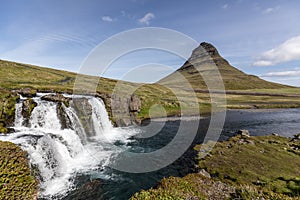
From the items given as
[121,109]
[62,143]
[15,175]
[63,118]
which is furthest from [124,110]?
[15,175]

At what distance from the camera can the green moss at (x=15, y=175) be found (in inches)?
564

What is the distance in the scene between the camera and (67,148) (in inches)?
1119

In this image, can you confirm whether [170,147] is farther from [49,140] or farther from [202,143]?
[49,140]

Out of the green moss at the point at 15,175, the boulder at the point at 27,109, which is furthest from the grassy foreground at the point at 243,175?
the boulder at the point at 27,109

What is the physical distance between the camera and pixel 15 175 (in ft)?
53.9

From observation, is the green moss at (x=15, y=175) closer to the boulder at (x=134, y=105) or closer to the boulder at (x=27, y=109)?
the boulder at (x=27, y=109)

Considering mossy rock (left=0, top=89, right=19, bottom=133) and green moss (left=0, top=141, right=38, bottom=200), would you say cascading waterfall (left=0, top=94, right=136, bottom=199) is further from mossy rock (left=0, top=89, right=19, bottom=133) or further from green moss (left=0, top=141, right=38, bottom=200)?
green moss (left=0, top=141, right=38, bottom=200)

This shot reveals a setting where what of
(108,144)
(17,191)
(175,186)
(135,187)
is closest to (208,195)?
(175,186)

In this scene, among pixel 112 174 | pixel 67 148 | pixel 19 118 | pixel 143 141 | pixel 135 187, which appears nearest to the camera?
pixel 135 187

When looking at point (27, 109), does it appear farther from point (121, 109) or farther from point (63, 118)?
point (121, 109)

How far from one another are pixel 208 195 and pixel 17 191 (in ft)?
49.7

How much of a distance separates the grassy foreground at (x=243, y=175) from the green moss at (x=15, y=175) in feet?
32.3

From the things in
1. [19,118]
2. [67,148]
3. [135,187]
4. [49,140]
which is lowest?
[135,187]

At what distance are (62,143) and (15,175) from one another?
11980mm
